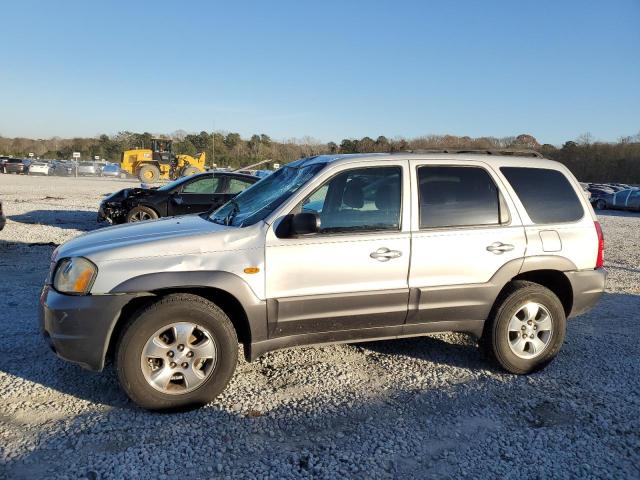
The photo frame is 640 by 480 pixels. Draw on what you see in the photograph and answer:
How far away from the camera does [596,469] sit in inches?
114

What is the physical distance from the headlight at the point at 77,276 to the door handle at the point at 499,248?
2.94m

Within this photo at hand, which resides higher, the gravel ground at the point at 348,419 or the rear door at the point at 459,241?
the rear door at the point at 459,241

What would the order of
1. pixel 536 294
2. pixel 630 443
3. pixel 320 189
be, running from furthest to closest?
pixel 536 294
pixel 320 189
pixel 630 443

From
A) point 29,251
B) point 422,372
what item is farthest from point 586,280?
point 29,251

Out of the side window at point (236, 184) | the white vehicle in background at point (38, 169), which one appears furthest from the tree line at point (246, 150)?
the side window at point (236, 184)

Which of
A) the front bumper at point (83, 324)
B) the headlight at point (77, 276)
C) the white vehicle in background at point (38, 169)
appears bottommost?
the front bumper at point (83, 324)

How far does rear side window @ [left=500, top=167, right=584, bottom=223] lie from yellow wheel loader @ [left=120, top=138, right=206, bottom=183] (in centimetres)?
3077

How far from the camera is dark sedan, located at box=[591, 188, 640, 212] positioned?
87.6 ft

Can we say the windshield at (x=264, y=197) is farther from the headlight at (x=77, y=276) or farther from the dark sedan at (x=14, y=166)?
the dark sedan at (x=14, y=166)

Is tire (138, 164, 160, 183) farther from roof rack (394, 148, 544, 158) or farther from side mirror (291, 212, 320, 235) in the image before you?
side mirror (291, 212, 320, 235)

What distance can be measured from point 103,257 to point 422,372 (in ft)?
8.67

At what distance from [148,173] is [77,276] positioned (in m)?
31.6

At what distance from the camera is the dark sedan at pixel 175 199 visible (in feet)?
34.9

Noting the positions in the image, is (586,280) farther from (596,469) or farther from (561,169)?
(596,469)
